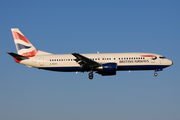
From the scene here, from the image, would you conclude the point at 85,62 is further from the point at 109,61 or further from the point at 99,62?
the point at 109,61

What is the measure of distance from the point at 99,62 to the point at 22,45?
1766cm

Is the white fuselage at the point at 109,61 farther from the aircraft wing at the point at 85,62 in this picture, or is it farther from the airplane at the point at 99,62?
the aircraft wing at the point at 85,62

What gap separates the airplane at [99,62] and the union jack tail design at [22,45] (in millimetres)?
1829

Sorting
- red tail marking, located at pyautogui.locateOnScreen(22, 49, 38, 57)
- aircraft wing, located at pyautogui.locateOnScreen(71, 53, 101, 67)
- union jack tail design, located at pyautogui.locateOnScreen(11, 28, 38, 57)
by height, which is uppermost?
union jack tail design, located at pyautogui.locateOnScreen(11, 28, 38, 57)

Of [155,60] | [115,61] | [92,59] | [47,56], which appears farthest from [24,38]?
[155,60]

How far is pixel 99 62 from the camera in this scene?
63.9 meters

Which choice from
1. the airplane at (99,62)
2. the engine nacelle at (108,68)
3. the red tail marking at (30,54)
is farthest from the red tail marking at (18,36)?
the engine nacelle at (108,68)

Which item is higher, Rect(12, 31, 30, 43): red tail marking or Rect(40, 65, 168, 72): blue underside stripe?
Rect(12, 31, 30, 43): red tail marking

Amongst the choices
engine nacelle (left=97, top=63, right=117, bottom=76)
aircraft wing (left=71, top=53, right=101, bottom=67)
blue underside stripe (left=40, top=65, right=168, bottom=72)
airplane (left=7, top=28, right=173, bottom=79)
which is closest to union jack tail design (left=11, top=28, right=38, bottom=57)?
airplane (left=7, top=28, right=173, bottom=79)

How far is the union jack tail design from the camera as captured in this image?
6775 cm

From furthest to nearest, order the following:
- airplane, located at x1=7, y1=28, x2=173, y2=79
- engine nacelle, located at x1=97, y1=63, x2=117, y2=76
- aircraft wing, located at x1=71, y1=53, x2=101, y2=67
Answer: airplane, located at x1=7, y1=28, x2=173, y2=79
engine nacelle, located at x1=97, y1=63, x2=117, y2=76
aircraft wing, located at x1=71, y1=53, x2=101, y2=67

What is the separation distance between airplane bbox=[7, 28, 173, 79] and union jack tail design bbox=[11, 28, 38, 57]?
1.83 meters

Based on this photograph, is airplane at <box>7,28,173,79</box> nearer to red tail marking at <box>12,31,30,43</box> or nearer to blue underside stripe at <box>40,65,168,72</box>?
blue underside stripe at <box>40,65,168,72</box>

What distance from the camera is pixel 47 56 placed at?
65562 mm
